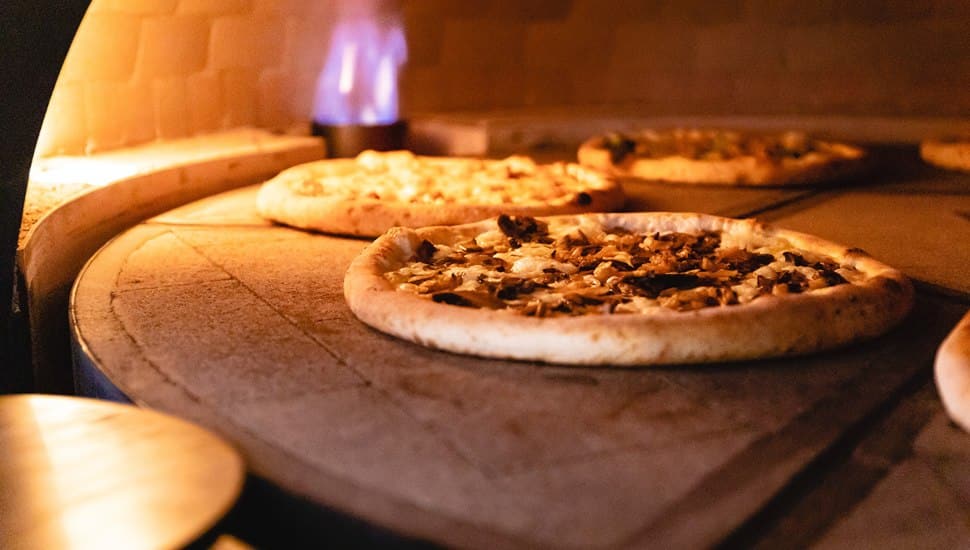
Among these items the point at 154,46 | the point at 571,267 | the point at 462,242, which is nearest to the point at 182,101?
the point at 154,46

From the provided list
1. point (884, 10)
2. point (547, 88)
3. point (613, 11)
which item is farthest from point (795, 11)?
point (547, 88)

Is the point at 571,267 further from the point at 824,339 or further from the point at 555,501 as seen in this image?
the point at 555,501

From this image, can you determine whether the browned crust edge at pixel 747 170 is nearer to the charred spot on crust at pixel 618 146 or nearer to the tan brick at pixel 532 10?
the charred spot on crust at pixel 618 146

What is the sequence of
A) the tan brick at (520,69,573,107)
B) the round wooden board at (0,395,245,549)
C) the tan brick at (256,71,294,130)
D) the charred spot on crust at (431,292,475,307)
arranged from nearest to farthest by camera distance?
the round wooden board at (0,395,245,549)
the charred spot on crust at (431,292,475,307)
the tan brick at (256,71,294,130)
the tan brick at (520,69,573,107)

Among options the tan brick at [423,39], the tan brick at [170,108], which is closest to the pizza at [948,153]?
the tan brick at [423,39]

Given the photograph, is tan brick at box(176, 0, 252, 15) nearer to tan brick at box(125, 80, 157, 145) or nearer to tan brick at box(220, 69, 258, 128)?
tan brick at box(220, 69, 258, 128)

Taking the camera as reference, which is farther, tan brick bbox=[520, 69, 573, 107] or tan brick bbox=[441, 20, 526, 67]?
tan brick bbox=[520, 69, 573, 107]

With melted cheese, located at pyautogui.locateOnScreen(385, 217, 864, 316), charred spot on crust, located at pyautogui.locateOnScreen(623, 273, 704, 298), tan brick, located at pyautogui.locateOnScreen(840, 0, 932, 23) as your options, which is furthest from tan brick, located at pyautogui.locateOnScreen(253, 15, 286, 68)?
tan brick, located at pyautogui.locateOnScreen(840, 0, 932, 23)
